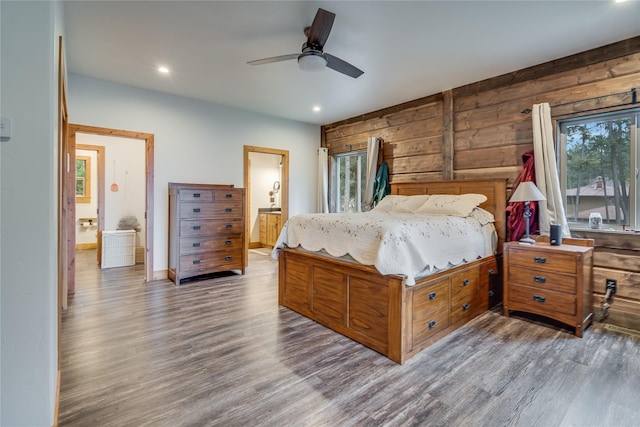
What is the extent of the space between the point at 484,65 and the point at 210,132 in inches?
151

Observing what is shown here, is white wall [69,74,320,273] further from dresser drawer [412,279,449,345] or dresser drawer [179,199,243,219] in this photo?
dresser drawer [412,279,449,345]

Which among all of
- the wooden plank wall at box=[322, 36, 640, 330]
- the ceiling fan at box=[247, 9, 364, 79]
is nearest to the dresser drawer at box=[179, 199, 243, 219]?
the ceiling fan at box=[247, 9, 364, 79]

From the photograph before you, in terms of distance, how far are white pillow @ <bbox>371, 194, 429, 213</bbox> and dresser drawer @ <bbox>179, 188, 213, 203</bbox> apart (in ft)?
7.81

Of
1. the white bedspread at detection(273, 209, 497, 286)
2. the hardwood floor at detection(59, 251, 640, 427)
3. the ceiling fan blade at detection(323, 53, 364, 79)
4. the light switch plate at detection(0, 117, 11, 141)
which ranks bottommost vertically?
the hardwood floor at detection(59, 251, 640, 427)

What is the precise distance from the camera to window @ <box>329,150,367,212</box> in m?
5.68

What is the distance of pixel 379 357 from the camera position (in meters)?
2.25

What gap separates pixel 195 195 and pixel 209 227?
1.62 feet

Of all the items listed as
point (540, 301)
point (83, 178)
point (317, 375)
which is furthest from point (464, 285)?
point (83, 178)

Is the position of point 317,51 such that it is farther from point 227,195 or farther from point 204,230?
point 204,230

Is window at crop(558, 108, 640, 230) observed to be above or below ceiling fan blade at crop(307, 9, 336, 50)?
below

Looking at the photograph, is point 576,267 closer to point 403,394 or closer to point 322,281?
point 403,394

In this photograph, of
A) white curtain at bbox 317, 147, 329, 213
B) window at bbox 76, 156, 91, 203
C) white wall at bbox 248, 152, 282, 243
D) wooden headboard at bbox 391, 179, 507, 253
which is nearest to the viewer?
wooden headboard at bbox 391, 179, 507, 253

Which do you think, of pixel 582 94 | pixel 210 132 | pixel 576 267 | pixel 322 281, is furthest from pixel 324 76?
pixel 576 267

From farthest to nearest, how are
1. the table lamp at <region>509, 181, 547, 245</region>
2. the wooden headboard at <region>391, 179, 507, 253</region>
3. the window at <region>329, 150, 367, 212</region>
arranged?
the window at <region>329, 150, 367, 212</region>, the wooden headboard at <region>391, 179, 507, 253</region>, the table lamp at <region>509, 181, 547, 245</region>
